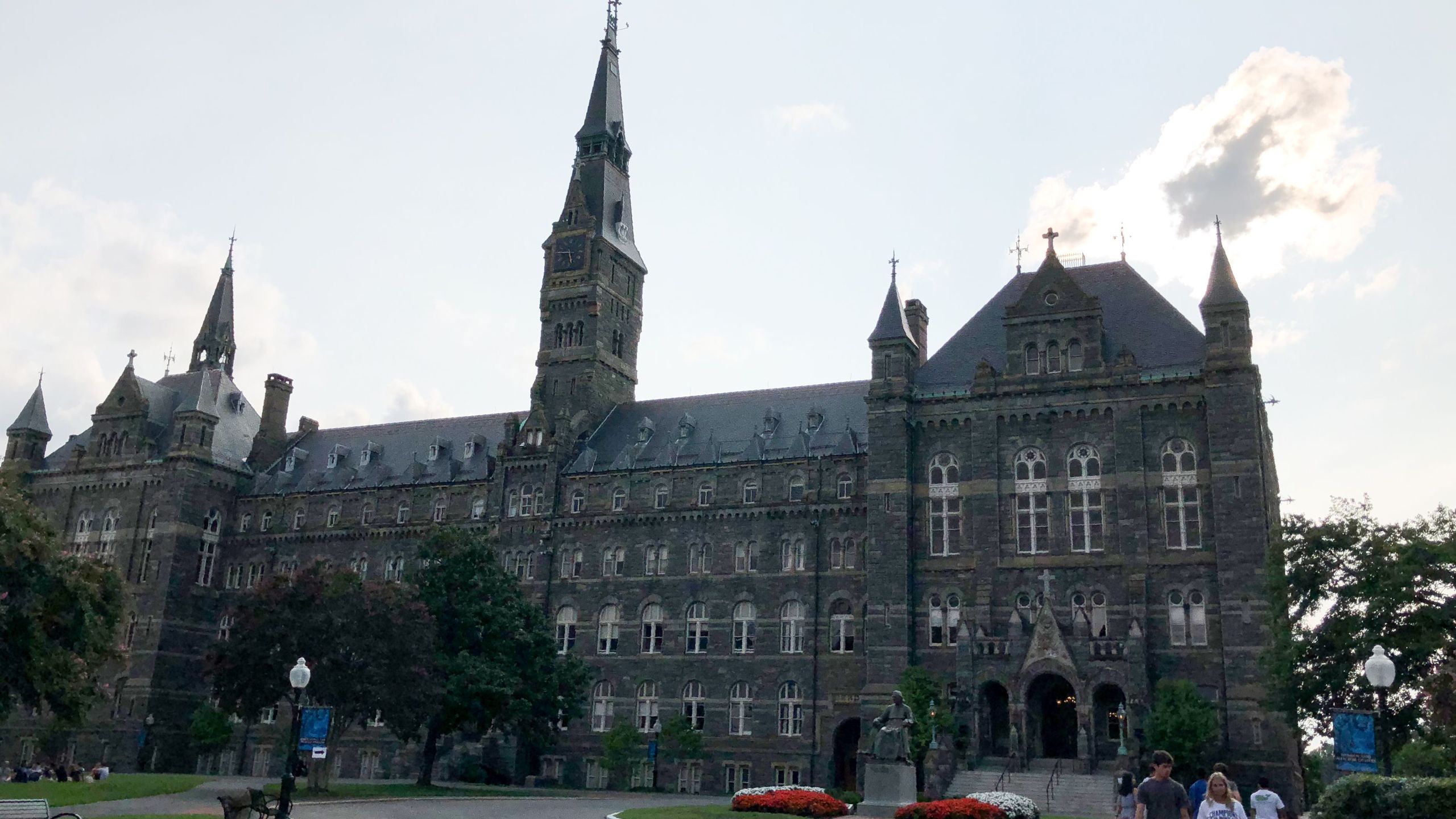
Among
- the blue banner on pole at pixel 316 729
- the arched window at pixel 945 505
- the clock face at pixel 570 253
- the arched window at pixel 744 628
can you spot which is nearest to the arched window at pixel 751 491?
the arched window at pixel 744 628

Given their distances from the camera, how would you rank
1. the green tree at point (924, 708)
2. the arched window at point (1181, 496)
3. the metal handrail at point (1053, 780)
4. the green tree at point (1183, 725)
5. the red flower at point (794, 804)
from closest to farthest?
the red flower at point (794, 804) → the metal handrail at point (1053, 780) → the green tree at point (1183, 725) → the green tree at point (924, 708) → the arched window at point (1181, 496)

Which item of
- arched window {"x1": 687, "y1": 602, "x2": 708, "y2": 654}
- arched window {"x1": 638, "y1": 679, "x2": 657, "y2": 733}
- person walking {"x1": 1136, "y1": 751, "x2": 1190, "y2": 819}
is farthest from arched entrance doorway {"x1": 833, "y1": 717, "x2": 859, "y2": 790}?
person walking {"x1": 1136, "y1": 751, "x2": 1190, "y2": 819}

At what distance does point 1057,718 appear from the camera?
56.4m

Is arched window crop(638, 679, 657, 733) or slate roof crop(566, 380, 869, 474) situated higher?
slate roof crop(566, 380, 869, 474)

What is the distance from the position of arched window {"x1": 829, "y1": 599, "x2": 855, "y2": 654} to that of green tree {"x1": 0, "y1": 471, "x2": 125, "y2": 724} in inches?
1369

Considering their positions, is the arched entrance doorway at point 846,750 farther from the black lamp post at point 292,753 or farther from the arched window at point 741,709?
the black lamp post at point 292,753

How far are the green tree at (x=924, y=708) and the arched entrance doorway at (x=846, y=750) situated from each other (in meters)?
7.35

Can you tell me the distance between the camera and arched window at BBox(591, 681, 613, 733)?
69.2 metres

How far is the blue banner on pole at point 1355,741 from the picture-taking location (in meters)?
27.0

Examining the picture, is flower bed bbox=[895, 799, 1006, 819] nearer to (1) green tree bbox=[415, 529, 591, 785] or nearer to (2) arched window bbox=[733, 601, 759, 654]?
(1) green tree bbox=[415, 529, 591, 785]

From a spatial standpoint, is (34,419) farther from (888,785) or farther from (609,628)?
(888,785)

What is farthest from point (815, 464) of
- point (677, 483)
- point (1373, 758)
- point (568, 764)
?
point (1373, 758)

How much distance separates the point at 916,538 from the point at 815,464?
8.88 metres

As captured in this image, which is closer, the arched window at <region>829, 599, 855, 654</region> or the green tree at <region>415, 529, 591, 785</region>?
the green tree at <region>415, 529, 591, 785</region>
